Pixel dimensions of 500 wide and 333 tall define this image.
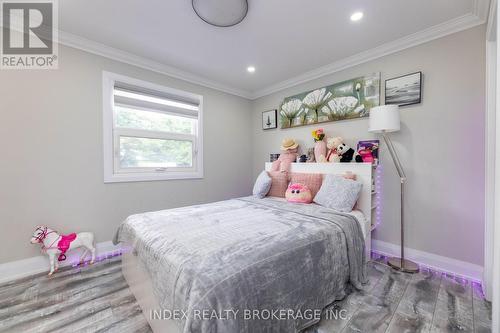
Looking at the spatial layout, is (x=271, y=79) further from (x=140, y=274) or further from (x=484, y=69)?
(x=140, y=274)

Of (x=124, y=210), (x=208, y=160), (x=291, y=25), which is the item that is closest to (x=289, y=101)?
(x=291, y=25)

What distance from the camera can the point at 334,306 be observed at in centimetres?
153

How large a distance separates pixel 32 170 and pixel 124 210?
942 mm

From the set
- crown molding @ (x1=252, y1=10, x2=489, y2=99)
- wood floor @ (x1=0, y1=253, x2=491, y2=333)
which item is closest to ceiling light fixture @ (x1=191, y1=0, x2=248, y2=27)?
crown molding @ (x1=252, y1=10, x2=489, y2=99)

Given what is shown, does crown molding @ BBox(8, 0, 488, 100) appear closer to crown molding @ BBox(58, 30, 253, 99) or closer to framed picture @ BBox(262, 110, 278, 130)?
crown molding @ BBox(58, 30, 253, 99)

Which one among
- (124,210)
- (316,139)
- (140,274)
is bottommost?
(140,274)

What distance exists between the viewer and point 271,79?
3.30 meters

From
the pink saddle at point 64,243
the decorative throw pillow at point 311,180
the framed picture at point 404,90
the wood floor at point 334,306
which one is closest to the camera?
the wood floor at point 334,306

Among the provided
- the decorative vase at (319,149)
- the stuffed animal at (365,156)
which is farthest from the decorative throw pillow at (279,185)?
the stuffed animal at (365,156)

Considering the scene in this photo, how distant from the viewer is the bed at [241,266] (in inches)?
37.4

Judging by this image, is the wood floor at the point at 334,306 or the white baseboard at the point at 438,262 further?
the white baseboard at the point at 438,262

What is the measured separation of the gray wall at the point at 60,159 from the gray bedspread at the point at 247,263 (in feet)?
2.43

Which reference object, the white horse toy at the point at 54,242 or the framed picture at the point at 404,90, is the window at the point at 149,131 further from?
the framed picture at the point at 404,90

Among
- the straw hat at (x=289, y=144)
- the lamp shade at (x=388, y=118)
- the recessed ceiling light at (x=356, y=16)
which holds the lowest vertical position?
the straw hat at (x=289, y=144)
